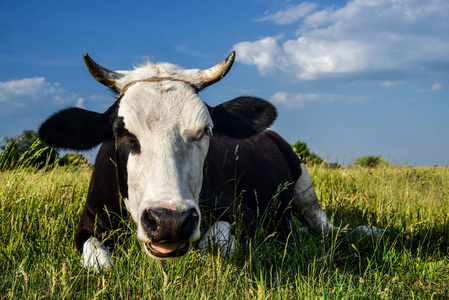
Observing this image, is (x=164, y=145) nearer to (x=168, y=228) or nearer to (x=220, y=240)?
(x=168, y=228)

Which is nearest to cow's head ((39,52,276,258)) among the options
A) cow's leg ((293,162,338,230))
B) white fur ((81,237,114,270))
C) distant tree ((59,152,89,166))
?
white fur ((81,237,114,270))

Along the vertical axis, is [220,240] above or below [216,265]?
above

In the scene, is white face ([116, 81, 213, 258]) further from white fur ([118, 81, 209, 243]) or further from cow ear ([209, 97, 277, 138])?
cow ear ([209, 97, 277, 138])

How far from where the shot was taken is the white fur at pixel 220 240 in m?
3.99

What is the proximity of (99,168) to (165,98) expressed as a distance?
121 cm

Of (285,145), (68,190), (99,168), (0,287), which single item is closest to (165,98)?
(99,168)

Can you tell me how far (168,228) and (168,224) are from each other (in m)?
0.03

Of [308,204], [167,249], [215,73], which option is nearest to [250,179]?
[308,204]

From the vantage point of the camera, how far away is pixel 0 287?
11.5 ft

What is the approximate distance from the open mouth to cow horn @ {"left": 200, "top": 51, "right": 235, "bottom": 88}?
5.89 ft

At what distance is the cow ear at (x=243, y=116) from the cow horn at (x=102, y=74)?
0.98m

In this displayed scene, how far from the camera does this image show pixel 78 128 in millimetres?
4305

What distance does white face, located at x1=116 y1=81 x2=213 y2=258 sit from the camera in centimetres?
317

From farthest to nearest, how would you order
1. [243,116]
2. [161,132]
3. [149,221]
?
[243,116] → [161,132] → [149,221]
